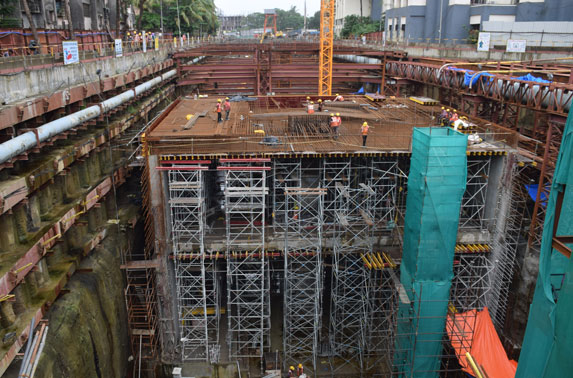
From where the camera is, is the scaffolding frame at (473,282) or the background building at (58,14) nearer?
the scaffolding frame at (473,282)

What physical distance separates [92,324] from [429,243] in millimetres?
13484

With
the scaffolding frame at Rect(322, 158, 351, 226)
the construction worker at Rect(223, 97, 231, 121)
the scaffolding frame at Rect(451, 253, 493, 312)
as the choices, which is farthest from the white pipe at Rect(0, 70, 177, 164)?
the scaffolding frame at Rect(451, 253, 493, 312)

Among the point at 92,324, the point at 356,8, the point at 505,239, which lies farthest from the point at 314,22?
the point at 92,324

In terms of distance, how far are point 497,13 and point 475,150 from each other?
142 feet

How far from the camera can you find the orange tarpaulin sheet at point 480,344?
18.0 metres

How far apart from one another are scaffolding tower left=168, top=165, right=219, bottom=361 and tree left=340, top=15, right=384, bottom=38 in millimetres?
68890

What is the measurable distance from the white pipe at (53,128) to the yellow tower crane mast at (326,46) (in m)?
21.2

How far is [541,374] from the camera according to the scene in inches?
293

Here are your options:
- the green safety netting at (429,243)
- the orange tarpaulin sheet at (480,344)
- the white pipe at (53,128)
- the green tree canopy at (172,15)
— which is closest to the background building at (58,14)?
the green tree canopy at (172,15)

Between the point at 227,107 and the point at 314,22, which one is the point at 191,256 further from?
the point at 314,22

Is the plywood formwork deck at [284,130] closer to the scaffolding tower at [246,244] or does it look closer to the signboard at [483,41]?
the scaffolding tower at [246,244]

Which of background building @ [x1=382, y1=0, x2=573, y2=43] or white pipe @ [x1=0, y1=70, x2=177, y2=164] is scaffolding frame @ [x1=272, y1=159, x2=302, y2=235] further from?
background building @ [x1=382, y1=0, x2=573, y2=43]

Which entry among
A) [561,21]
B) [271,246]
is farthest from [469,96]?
[561,21]

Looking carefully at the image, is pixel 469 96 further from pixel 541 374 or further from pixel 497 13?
pixel 497 13
